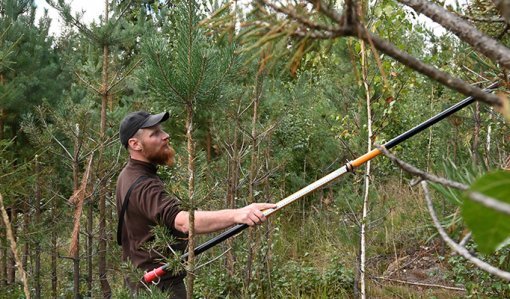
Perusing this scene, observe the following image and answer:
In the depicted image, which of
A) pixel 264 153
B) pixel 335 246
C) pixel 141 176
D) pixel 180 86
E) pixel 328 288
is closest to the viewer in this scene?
pixel 180 86

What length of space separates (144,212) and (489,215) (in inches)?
106

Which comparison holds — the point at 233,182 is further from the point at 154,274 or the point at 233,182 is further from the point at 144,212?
the point at 154,274

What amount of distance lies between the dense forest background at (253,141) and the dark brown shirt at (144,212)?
5.7 inches

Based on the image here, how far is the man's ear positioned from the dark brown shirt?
74mm

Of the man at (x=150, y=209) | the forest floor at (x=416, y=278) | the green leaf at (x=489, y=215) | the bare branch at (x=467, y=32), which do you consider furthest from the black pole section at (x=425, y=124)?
the forest floor at (x=416, y=278)

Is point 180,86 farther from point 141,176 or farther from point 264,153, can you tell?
point 264,153

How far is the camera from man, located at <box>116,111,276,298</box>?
107 inches

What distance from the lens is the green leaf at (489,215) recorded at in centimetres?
39

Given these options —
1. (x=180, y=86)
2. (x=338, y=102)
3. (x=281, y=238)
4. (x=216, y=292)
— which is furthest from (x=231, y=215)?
(x=281, y=238)

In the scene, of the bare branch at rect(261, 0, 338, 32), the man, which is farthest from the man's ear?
the bare branch at rect(261, 0, 338, 32)

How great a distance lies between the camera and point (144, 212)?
117 inches

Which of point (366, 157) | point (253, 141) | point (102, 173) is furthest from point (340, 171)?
point (102, 173)

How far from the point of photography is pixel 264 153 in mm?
5680

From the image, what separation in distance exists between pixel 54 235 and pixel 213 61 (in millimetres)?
3914
